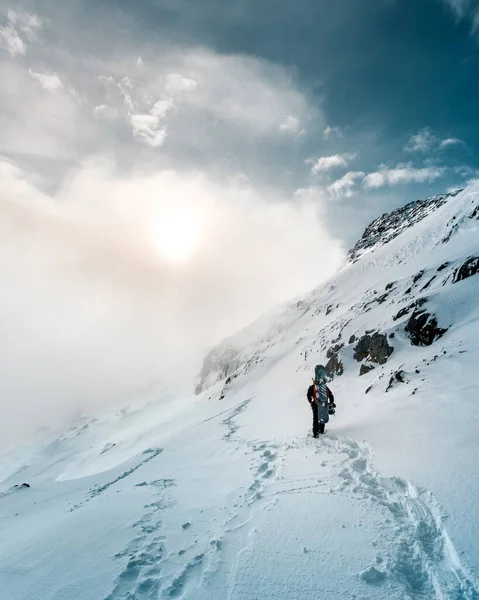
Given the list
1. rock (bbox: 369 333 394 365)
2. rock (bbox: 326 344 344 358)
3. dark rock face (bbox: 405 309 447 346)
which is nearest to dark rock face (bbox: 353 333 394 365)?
rock (bbox: 369 333 394 365)

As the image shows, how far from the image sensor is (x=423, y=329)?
18109 millimetres

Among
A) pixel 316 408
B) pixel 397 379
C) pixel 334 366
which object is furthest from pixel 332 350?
pixel 316 408

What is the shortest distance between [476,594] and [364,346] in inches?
762

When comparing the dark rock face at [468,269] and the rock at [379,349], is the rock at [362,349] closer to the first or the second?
the rock at [379,349]

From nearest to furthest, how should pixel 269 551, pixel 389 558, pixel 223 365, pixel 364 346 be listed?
pixel 389 558, pixel 269 551, pixel 364 346, pixel 223 365

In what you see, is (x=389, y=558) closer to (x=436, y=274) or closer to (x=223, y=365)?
(x=436, y=274)

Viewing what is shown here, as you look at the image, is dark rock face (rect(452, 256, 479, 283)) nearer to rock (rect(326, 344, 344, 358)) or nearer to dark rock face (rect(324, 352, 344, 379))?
dark rock face (rect(324, 352, 344, 379))

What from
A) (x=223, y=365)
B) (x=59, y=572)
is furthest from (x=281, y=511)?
(x=223, y=365)

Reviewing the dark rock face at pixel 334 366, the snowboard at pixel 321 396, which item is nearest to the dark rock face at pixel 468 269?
the dark rock face at pixel 334 366

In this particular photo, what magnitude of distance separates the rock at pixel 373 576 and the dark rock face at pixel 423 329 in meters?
15.1

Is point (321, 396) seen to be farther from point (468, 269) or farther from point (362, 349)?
point (468, 269)

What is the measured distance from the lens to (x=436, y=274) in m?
26.5

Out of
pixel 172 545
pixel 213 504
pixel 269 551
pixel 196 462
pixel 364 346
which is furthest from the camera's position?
pixel 364 346

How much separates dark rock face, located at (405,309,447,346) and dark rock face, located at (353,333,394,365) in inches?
57.7
